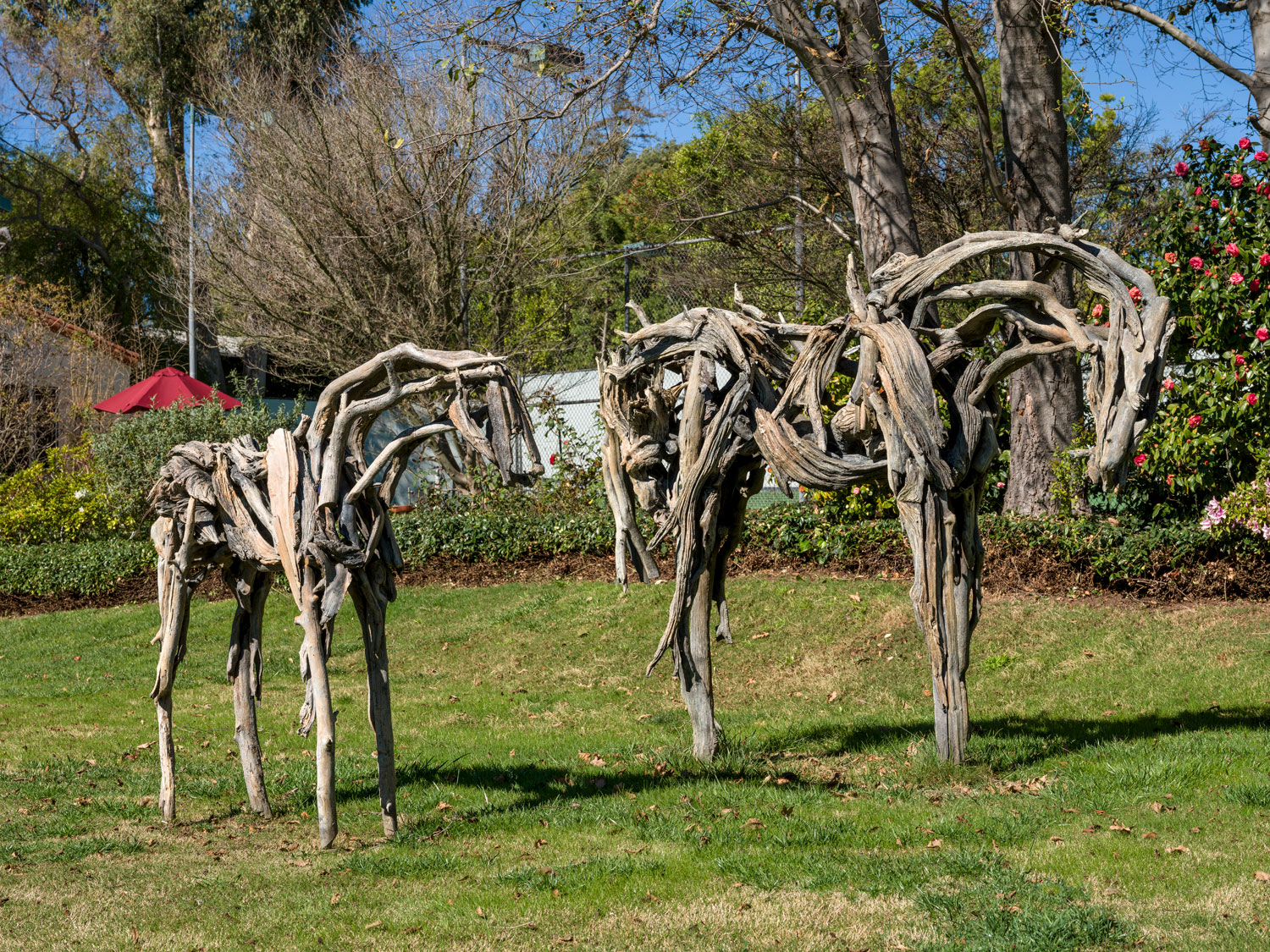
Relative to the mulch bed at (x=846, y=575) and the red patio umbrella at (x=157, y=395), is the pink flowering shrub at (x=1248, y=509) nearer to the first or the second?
the mulch bed at (x=846, y=575)

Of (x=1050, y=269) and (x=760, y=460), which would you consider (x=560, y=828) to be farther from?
(x=1050, y=269)

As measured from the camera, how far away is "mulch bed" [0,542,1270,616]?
10945 mm

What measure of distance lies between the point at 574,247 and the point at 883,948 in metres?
18.2

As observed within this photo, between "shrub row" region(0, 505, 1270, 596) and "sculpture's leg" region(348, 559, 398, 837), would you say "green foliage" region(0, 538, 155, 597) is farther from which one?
"sculpture's leg" region(348, 559, 398, 837)

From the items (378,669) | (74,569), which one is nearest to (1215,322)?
(378,669)

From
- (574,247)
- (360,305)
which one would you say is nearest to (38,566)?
(360,305)

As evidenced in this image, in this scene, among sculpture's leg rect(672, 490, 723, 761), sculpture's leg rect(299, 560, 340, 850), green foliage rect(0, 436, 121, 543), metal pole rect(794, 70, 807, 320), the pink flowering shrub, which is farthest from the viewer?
green foliage rect(0, 436, 121, 543)

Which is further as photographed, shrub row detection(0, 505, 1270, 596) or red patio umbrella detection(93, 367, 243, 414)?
red patio umbrella detection(93, 367, 243, 414)

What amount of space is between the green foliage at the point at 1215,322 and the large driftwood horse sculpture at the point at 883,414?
4.87 meters

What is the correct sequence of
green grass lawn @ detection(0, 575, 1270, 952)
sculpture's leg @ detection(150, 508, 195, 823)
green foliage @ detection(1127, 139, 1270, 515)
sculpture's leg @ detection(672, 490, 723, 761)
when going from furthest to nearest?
green foliage @ detection(1127, 139, 1270, 515)
sculpture's leg @ detection(672, 490, 723, 761)
sculpture's leg @ detection(150, 508, 195, 823)
green grass lawn @ detection(0, 575, 1270, 952)

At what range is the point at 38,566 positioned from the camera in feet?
55.5

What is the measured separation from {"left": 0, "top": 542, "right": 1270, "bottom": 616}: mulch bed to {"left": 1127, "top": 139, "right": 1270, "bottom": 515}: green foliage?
0.98 meters

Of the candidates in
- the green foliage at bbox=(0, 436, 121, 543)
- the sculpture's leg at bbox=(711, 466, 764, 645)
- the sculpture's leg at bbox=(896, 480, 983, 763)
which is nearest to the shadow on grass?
the sculpture's leg at bbox=(711, 466, 764, 645)

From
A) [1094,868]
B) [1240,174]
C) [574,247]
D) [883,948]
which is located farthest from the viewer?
[574,247]
